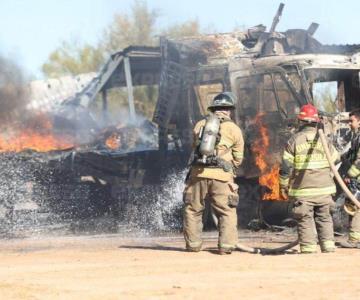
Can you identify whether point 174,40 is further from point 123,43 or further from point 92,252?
point 123,43

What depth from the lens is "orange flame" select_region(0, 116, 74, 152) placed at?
54.7 ft

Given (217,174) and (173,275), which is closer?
(173,275)

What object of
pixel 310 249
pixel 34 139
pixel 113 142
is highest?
pixel 310 249

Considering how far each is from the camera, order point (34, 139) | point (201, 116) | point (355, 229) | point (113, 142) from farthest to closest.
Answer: point (34, 139), point (113, 142), point (201, 116), point (355, 229)

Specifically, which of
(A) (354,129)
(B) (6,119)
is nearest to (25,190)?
(B) (6,119)

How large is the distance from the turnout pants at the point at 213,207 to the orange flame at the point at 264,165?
323cm

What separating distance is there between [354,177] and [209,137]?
6.27 ft

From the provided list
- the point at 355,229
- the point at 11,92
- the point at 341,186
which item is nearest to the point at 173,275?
the point at 341,186

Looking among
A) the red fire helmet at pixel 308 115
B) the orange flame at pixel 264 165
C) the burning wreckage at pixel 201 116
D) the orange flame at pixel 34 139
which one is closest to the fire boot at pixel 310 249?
the red fire helmet at pixel 308 115

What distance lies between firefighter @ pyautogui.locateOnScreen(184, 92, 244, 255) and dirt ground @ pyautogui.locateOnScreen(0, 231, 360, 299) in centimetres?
25

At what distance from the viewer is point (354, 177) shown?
1016 cm

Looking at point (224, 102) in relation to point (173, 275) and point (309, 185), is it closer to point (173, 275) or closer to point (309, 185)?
point (309, 185)

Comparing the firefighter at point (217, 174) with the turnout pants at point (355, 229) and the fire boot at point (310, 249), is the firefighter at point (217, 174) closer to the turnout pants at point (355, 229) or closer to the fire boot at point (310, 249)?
the fire boot at point (310, 249)

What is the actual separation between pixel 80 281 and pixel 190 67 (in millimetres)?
7590
